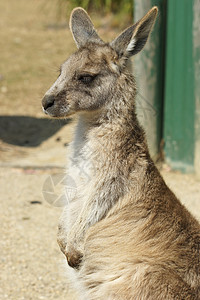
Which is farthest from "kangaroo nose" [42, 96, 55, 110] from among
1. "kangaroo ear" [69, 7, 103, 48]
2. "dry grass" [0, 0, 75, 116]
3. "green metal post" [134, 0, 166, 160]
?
"dry grass" [0, 0, 75, 116]

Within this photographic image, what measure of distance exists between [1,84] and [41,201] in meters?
4.96

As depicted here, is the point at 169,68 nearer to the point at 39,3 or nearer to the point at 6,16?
the point at 6,16

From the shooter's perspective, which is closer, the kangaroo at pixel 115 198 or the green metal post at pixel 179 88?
the kangaroo at pixel 115 198

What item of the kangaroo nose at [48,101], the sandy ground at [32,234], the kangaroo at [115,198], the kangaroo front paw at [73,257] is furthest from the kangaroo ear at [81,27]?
the sandy ground at [32,234]

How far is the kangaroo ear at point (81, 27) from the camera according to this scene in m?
4.00

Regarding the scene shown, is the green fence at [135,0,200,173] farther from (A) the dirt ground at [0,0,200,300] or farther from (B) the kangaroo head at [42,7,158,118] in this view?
(B) the kangaroo head at [42,7,158,118]

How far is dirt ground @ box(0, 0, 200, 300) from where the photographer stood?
4453 mm

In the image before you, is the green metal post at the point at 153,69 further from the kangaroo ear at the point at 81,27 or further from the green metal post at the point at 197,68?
the kangaroo ear at the point at 81,27

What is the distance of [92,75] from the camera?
3672mm

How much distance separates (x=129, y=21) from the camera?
13.1 meters

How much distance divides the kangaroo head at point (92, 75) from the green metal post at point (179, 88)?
2.89 meters

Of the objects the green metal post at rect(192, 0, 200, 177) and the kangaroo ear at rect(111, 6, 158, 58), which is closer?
the kangaroo ear at rect(111, 6, 158, 58)

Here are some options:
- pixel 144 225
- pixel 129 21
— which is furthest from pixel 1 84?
pixel 144 225

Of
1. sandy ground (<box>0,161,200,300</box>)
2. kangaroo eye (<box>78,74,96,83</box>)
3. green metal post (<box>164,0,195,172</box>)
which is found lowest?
sandy ground (<box>0,161,200,300</box>)
